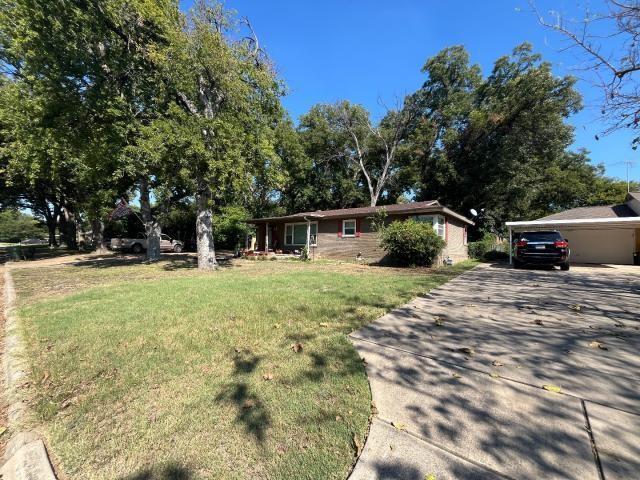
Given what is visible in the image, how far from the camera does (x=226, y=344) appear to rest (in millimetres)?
3723

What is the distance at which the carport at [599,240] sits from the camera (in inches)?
588

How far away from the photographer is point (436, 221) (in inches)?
578

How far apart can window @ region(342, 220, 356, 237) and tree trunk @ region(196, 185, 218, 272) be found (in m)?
7.79

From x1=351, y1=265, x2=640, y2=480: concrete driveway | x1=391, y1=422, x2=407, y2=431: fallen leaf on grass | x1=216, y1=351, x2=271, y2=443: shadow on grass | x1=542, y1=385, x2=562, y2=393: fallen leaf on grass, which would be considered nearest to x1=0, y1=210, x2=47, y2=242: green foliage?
x1=216, y1=351, x2=271, y2=443: shadow on grass

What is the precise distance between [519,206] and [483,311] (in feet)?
75.9

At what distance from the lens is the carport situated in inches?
588

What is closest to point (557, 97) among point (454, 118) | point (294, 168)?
point (454, 118)

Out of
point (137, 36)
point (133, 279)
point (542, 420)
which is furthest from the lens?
point (137, 36)

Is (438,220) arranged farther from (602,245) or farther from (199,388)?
(199,388)

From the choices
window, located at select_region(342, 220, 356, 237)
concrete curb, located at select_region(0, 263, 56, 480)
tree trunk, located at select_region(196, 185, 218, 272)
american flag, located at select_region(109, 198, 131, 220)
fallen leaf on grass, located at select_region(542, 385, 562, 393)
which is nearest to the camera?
concrete curb, located at select_region(0, 263, 56, 480)

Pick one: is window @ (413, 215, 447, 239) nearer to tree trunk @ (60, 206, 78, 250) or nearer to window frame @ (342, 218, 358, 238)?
window frame @ (342, 218, 358, 238)

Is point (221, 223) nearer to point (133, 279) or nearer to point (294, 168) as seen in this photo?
point (294, 168)

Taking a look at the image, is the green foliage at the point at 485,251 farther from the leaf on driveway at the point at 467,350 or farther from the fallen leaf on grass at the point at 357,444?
the fallen leaf on grass at the point at 357,444

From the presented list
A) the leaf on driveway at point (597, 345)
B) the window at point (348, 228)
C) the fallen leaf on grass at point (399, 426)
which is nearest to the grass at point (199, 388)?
the fallen leaf on grass at point (399, 426)
